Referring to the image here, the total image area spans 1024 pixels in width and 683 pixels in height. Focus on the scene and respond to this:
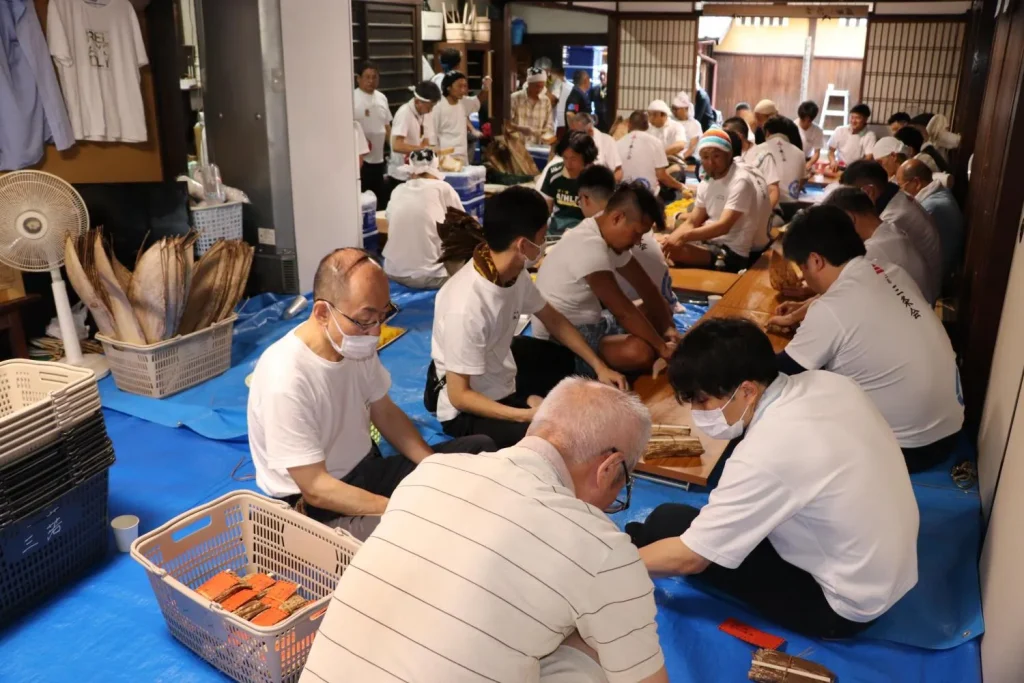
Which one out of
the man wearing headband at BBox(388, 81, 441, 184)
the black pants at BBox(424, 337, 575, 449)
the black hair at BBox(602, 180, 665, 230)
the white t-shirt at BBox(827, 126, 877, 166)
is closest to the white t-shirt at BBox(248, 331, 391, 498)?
the black pants at BBox(424, 337, 575, 449)

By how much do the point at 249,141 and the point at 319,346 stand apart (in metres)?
3.58

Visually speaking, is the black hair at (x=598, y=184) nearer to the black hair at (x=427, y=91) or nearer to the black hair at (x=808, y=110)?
the black hair at (x=427, y=91)

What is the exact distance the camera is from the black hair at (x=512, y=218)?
3.13 metres

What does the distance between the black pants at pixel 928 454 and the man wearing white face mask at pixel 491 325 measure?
1229 millimetres

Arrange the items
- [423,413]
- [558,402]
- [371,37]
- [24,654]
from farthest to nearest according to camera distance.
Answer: [371,37], [423,413], [24,654], [558,402]

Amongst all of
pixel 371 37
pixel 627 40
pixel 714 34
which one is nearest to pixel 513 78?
pixel 627 40

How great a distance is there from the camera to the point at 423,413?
4.04 metres

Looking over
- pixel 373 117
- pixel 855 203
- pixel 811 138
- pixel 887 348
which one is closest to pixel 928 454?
pixel 887 348

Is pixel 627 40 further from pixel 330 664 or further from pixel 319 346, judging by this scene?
pixel 330 664

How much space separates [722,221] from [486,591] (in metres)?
4.92

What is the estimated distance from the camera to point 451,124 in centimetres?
853

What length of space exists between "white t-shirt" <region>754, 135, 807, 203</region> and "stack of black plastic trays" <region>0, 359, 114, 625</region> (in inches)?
261

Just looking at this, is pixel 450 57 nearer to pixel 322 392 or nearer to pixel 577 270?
pixel 577 270

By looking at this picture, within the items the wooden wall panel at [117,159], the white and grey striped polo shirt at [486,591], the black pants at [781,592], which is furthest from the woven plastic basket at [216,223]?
the white and grey striped polo shirt at [486,591]
